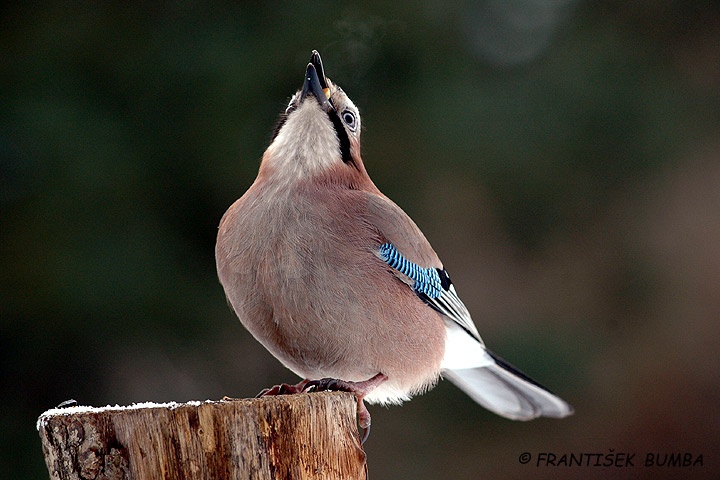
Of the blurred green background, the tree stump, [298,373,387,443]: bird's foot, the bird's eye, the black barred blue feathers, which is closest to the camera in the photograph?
the tree stump

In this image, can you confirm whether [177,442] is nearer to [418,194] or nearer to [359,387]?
[359,387]

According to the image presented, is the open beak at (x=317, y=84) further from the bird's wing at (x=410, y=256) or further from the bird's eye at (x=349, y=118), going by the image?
the bird's wing at (x=410, y=256)

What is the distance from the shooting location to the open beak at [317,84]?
9.75 ft

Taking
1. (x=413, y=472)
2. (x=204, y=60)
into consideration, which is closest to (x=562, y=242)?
(x=413, y=472)

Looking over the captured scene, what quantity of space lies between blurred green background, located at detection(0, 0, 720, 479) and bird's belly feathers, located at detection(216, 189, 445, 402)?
1.51 meters

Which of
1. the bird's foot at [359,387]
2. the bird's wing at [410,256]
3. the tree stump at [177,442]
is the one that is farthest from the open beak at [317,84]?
the tree stump at [177,442]

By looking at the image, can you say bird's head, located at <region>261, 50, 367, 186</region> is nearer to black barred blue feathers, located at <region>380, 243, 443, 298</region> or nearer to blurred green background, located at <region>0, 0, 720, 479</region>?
black barred blue feathers, located at <region>380, 243, 443, 298</region>

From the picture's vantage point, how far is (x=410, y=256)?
120 inches

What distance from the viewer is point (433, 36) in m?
5.16

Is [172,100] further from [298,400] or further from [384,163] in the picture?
[298,400]

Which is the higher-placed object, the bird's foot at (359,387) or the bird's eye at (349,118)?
the bird's eye at (349,118)

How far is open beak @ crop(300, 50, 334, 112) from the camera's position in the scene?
2971mm

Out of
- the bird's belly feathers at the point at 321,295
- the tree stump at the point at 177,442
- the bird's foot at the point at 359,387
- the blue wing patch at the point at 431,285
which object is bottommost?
the tree stump at the point at 177,442

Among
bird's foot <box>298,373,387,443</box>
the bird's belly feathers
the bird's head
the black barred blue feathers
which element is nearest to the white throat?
the bird's head
